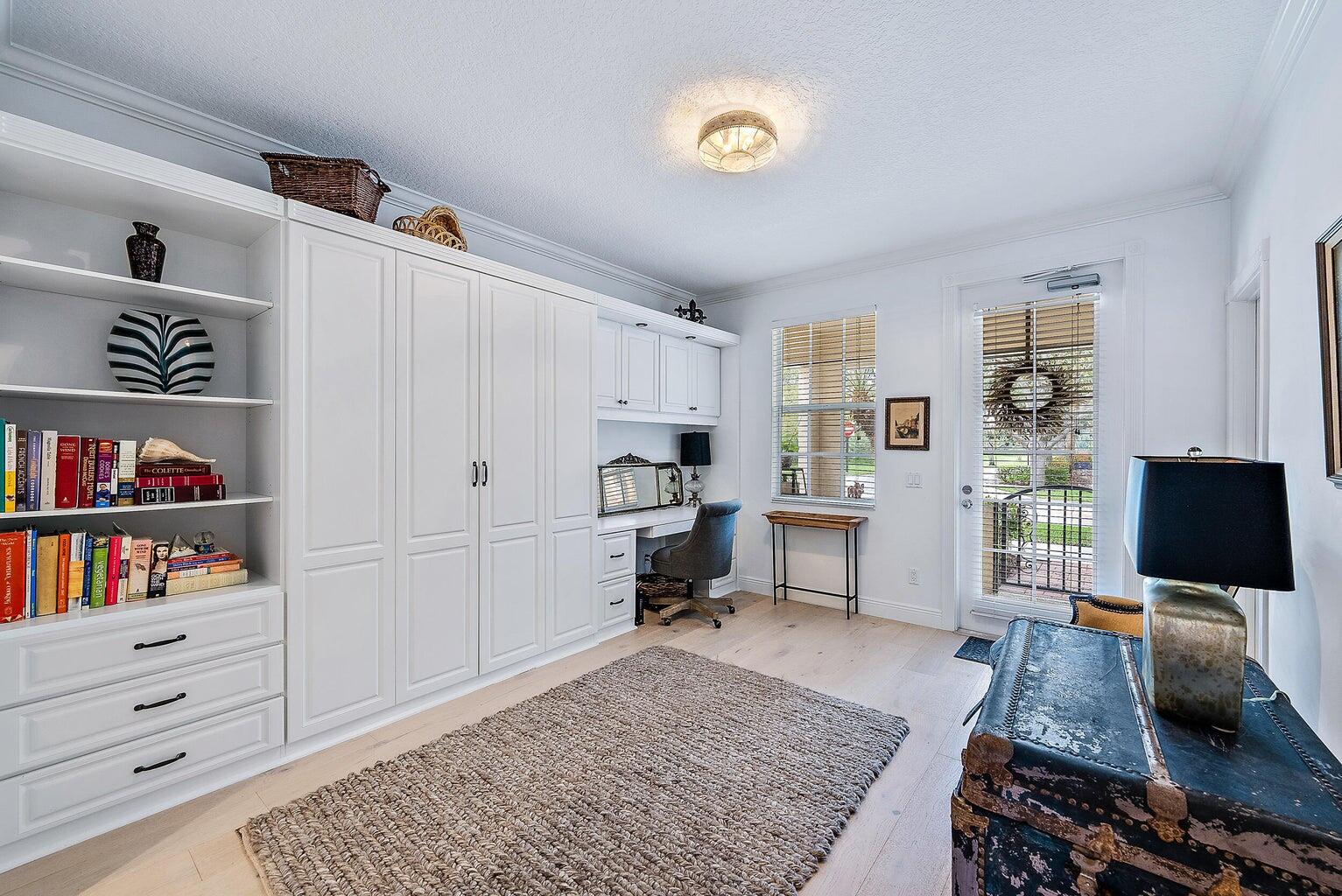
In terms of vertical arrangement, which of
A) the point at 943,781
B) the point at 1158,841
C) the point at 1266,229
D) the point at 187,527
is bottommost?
the point at 943,781

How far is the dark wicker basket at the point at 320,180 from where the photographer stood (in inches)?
93.1

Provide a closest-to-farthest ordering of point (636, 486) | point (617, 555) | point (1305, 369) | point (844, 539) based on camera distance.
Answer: point (1305, 369) → point (617, 555) → point (844, 539) → point (636, 486)

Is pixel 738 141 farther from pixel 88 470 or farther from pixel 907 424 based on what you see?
pixel 88 470

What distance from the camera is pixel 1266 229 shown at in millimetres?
2172

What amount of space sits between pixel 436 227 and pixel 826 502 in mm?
3291

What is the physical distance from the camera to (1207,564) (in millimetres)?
1211

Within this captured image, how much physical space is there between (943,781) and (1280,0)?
111 inches

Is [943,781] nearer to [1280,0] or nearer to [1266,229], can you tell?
[1266,229]

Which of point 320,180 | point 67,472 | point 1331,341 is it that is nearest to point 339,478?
point 67,472

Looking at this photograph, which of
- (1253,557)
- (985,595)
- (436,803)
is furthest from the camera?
(985,595)

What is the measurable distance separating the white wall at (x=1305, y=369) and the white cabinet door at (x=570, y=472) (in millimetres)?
3027

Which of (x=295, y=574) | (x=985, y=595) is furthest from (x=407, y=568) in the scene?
(x=985, y=595)

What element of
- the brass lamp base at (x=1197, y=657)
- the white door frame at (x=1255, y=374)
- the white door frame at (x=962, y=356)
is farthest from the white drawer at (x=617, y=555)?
the white door frame at (x=1255, y=374)

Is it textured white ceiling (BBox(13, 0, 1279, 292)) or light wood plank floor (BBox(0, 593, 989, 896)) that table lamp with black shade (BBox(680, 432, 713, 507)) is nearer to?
light wood plank floor (BBox(0, 593, 989, 896))
